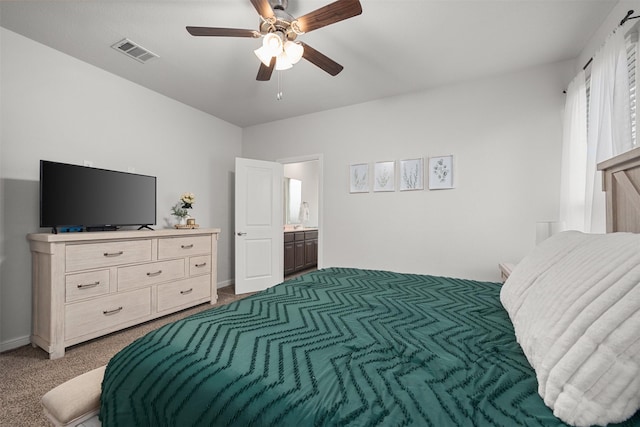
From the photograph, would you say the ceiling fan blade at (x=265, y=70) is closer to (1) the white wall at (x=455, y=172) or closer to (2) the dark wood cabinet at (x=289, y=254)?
(1) the white wall at (x=455, y=172)

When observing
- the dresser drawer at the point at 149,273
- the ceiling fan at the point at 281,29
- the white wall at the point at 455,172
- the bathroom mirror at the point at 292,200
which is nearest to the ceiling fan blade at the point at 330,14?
the ceiling fan at the point at 281,29

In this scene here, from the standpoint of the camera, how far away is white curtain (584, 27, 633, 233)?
1750 millimetres

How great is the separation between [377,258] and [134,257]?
110 inches

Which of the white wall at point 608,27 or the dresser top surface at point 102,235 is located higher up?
the white wall at point 608,27

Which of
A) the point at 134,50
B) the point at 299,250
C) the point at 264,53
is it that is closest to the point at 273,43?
the point at 264,53

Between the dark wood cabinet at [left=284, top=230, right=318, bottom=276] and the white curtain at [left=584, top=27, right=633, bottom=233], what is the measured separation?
4.04 meters

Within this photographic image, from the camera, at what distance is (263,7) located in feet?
5.62

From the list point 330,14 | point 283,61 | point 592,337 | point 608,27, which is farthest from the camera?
point 608,27

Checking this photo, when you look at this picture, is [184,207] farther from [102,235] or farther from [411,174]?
[411,174]

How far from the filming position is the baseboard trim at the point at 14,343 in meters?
2.28

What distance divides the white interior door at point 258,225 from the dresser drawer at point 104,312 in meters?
1.40

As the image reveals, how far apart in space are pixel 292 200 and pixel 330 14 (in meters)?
4.75

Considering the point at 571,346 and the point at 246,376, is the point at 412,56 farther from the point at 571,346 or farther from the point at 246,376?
the point at 246,376

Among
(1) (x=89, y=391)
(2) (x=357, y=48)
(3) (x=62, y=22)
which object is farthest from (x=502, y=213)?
(3) (x=62, y=22)
